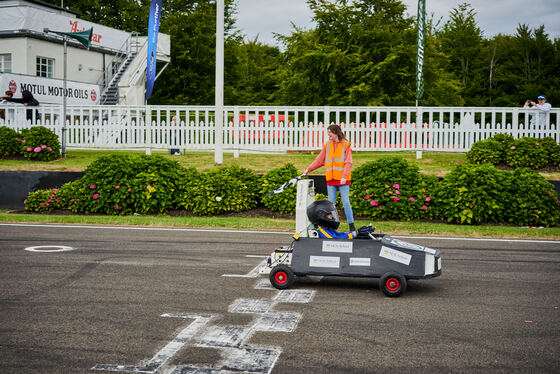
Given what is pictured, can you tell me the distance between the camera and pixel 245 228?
40.8 feet

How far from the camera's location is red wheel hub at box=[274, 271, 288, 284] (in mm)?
7180

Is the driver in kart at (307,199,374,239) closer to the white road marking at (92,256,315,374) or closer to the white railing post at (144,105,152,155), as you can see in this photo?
the white road marking at (92,256,315,374)

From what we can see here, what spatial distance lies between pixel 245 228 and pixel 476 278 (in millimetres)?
5716

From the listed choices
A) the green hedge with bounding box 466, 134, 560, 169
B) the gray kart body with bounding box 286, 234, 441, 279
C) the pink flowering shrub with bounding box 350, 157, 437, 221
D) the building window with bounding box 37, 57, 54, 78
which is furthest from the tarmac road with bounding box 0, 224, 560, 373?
the building window with bounding box 37, 57, 54, 78

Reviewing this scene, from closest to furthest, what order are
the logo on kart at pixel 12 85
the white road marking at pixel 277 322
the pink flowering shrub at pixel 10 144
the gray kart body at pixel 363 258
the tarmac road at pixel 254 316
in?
the tarmac road at pixel 254 316 → the white road marking at pixel 277 322 → the gray kart body at pixel 363 258 → the pink flowering shrub at pixel 10 144 → the logo on kart at pixel 12 85

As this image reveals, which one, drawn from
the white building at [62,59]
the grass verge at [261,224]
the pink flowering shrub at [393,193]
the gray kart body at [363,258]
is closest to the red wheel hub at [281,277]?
the gray kart body at [363,258]

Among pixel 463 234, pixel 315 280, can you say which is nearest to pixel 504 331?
pixel 315 280

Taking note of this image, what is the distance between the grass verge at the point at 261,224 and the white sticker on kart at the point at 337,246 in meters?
4.88

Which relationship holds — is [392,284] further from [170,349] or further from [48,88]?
[48,88]

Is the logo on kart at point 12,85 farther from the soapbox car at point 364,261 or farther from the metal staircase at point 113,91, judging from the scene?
the soapbox car at point 364,261

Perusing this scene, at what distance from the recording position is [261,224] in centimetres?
1284

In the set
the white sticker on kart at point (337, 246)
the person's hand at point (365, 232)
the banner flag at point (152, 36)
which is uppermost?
the banner flag at point (152, 36)

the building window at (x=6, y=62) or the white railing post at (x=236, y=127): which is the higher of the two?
the building window at (x=6, y=62)

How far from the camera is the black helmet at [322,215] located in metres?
7.36
